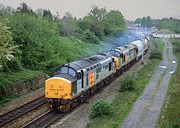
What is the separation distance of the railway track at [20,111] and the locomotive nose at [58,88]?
110 inches

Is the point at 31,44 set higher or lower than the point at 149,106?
higher

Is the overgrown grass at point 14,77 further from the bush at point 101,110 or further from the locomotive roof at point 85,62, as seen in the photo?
the bush at point 101,110

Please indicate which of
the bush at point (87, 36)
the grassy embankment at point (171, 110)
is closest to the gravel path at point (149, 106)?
the grassy embankment at point (171, 110)

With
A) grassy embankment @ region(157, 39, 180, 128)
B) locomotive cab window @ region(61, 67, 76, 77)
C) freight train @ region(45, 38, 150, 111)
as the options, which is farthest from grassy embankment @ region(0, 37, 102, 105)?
grassy embankment @ region(157, 39, 180, 128)

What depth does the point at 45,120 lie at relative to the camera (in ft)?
90.4

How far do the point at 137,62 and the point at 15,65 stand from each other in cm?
3290

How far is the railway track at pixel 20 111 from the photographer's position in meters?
27.7

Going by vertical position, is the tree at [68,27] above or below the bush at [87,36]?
above

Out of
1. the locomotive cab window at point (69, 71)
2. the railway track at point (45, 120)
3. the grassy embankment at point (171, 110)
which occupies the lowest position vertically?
the railway track at point (45, 120)

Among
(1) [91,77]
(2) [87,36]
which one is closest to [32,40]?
(1) [91,77]

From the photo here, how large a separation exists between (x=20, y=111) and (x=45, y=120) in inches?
150

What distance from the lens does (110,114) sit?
2773cm

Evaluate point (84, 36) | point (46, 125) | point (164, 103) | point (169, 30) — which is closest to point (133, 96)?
point (164, 103)

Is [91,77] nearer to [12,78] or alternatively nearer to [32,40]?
[12,78]
